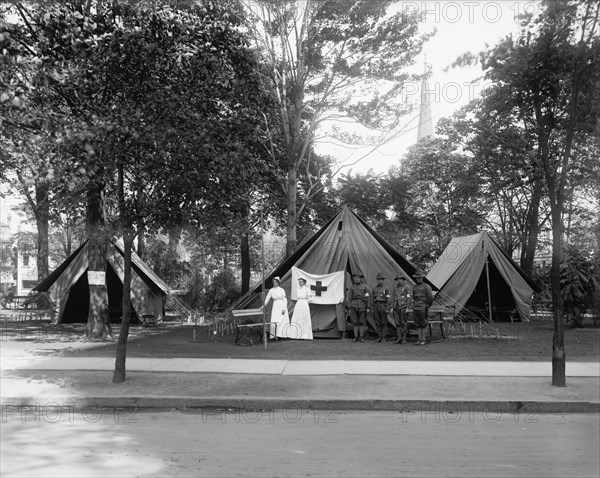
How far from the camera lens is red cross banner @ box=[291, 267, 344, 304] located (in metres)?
16.6

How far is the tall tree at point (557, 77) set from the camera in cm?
902

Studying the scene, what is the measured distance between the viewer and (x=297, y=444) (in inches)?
246

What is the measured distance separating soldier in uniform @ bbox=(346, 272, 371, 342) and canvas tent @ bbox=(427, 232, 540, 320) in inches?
315

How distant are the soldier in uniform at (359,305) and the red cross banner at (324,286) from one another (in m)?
0.66

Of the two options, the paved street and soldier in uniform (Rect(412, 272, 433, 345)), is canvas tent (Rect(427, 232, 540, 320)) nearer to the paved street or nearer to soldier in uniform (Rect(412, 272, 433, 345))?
soldier in uniform (Rect(412, 272, 433, 345))

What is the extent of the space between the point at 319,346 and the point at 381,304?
7.69 ft

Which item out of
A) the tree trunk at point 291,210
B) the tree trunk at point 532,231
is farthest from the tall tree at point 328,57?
the tree trunk at point 532,231

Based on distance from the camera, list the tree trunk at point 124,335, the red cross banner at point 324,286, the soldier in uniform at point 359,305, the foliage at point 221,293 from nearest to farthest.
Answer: the tree trunk at point 124,335, the soldier in uniform at point 359,305, the red cross banner at point 324,286, the foliage at point 221,293

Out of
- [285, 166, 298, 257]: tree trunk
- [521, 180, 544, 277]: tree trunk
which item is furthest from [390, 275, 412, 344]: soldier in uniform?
[521, 180, 544, 277]: tree trunk

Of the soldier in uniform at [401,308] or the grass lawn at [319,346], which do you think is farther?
the soldier in uniform at [401,308]

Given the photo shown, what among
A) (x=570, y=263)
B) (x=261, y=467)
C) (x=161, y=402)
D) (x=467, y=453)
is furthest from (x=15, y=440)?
(x=570, y=263)

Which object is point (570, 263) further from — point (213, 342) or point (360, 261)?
point (213, 342)

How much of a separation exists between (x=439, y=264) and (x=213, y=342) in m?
14.5

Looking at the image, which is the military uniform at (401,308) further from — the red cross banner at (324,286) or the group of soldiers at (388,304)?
the red cross banner at (324,286)
